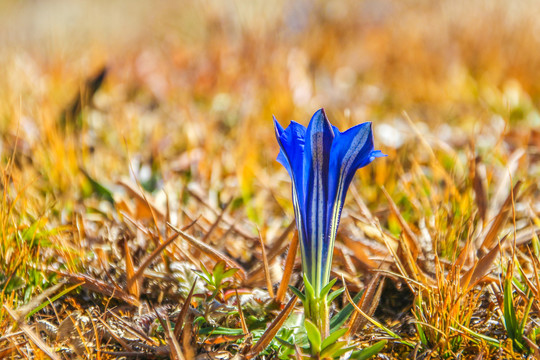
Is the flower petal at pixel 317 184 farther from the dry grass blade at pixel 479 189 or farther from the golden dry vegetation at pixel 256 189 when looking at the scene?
the dry grass blade at pixel 479 189

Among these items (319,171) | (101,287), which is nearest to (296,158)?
(319,171)

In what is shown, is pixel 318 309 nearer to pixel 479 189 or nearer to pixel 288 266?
pixel 288 266

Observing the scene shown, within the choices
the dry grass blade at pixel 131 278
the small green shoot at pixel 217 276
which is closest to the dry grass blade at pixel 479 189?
the small green shoot at pixel 217 276

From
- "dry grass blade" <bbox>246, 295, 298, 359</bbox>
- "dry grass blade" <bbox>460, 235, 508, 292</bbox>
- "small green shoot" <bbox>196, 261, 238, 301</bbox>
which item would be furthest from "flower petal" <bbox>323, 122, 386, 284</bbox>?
"dry grass blade" <bbox>460, 235, 508, 292</bbox>

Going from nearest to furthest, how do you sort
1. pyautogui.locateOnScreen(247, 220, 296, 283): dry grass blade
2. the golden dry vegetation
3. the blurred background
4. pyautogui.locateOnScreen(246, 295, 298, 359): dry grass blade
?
pyautogui.locateOnScreen(246, 295, 298, 359): dry grass blade
the golden dry vegetation
pyautogui.locateOnScreen(247, 220, 296, 283): dry grass blade
the blurred background

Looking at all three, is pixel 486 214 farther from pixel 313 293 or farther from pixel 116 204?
pixel 116 204

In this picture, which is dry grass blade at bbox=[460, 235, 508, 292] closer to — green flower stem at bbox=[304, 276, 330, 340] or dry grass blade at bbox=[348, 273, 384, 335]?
dry grass blade at bbox=[348, 273, 384, 335]

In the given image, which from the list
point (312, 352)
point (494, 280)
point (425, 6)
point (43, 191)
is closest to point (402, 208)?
point (494, 280)
